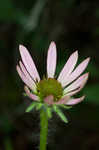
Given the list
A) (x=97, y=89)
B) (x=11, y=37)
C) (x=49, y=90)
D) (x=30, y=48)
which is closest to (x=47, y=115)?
(x=49, y=90)

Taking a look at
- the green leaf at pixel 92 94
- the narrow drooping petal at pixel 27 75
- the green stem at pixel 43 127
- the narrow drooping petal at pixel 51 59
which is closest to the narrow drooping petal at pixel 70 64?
the narrow drooping petal at pixel 51 59

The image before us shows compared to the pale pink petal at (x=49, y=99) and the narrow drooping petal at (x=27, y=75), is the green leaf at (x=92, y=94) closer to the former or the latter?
the narrow drooping petal at (x=27, y=75)

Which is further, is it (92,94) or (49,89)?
(92,94)

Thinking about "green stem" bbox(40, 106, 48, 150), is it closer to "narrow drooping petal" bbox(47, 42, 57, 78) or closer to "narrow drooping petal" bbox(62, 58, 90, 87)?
"narrow drooping petal" bbox(62, 58, 90, 87)

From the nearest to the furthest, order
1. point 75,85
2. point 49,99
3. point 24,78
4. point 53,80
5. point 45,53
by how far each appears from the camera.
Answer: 1. point 49,99
2. point 24,78
3. point 75,85
4. point 53,80
5. point 45,53

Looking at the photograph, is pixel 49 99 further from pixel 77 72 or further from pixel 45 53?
pixel 45 53

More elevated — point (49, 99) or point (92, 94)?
point (92, 94)

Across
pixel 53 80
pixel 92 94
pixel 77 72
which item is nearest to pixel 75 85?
pixel 77 72

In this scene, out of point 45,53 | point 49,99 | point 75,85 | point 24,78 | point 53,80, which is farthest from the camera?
point 45,53
